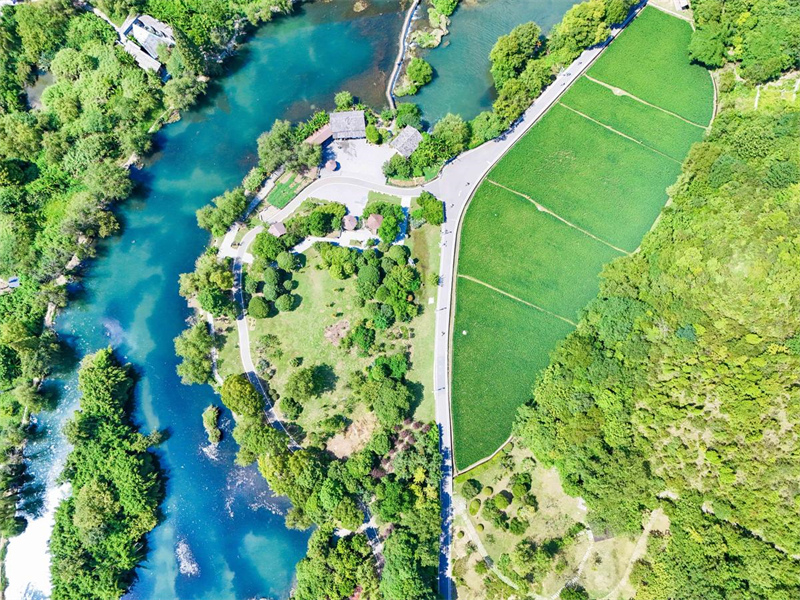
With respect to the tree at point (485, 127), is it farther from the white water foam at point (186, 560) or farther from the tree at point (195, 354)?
the white water foam at point (186, 560)

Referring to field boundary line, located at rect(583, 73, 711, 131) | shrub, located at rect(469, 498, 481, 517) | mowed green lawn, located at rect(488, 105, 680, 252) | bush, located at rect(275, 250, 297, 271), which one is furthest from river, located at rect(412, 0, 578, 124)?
shrub, located at rect(469, 498, 481, 517)

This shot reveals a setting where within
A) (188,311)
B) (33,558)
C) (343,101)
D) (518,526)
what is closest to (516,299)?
(518,526)

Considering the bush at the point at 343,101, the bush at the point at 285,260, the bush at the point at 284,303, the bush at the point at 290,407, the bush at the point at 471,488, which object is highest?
the bush at the point at 343,101

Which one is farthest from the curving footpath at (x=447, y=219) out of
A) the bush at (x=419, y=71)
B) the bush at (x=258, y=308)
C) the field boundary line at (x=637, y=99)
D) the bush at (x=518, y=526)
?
the bush at (x=419, y=71)

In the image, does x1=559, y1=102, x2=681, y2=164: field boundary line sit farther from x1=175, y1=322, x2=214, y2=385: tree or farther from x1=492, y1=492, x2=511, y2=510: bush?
x1=175, y1=322, x2=214, y2=385: tree

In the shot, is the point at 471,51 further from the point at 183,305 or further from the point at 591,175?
the point at 183,305

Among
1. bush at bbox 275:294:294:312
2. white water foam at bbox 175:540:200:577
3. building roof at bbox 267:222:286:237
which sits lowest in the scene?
white water foam at bbox 175:540:200:577
